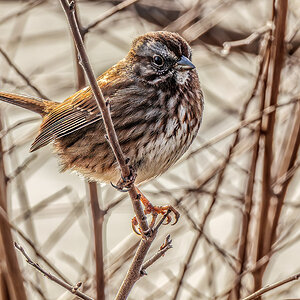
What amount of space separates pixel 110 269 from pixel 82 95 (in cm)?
112

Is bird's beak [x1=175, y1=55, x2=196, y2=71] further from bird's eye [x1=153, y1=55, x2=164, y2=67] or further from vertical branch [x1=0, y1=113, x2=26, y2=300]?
vertical branch [x1=0, y1=113, x2=26, y2=300]

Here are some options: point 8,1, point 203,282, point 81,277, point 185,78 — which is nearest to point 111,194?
point 81,277

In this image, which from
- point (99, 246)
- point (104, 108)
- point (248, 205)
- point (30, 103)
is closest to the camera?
point (104, 108)

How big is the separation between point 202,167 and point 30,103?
4.93 ft

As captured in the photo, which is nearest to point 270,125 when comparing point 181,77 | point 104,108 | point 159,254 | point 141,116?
point 181,77

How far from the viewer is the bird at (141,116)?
370cm

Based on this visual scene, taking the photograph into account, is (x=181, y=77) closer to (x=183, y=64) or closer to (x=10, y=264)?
(x=183, y=64)

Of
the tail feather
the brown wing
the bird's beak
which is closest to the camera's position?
the bird's beak

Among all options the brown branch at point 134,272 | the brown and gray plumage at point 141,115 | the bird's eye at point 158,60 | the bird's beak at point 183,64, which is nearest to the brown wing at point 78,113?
the brown and gray plumage at point 141,115

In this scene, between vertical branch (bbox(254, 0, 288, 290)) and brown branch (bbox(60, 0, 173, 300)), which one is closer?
brown branch (bbox(60, 0, 173, 300))

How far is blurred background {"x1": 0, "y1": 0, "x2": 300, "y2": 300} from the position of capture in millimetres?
3744

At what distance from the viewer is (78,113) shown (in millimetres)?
4039

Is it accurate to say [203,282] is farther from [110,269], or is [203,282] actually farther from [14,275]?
[14,275]

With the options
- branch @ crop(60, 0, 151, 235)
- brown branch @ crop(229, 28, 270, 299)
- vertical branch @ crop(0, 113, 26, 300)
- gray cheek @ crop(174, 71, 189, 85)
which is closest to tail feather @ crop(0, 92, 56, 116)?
gray cheek @ crop(174, 71, 189, 85)
